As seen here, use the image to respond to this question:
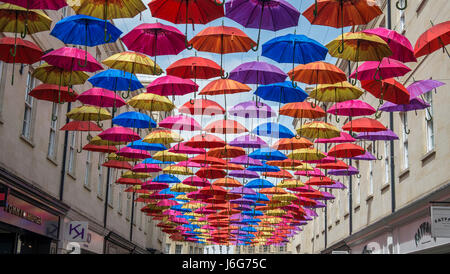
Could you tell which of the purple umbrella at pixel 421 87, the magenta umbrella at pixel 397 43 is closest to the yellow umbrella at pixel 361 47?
the magenta umbrella at pixel 397 43

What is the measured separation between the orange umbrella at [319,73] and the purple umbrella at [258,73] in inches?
16.8

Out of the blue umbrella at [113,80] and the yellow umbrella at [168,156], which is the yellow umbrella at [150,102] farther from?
the yellow umbrella at [168,156]

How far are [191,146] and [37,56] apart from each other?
726cm

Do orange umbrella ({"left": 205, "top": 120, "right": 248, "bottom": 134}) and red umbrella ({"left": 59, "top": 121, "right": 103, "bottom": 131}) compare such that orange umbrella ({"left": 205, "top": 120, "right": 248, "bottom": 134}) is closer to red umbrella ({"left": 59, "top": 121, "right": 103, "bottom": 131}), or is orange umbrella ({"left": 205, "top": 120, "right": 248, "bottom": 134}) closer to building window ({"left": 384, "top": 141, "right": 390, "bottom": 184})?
red umbrella ({"left": 59, "top": 121, "right": 103, "bottom": 131})

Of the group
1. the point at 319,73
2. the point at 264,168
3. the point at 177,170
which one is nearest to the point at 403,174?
the point at 264,168

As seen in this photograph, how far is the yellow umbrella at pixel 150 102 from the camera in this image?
16656mm

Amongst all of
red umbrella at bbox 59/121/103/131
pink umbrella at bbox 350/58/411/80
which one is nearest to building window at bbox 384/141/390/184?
pink umbrella at bbox 350/58/411/80

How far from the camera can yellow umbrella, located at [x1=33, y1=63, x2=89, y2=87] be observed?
1454 centimetres

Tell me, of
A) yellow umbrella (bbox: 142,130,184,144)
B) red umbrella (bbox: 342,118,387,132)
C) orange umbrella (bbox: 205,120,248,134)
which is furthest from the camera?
yellow umbrella (bbox: 142,130,184,144)

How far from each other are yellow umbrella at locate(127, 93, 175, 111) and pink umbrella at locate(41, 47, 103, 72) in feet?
8.23

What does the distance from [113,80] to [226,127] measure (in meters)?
4.22

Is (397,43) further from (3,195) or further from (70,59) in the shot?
(3,195)

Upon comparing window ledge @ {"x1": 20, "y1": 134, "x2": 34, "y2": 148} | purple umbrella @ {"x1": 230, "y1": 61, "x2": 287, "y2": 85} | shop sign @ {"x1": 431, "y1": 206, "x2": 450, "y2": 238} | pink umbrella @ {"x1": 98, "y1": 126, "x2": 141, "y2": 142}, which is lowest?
shop sign @ {"x1": 431, "y1": 206, "x2": 450, "y2": 238}
